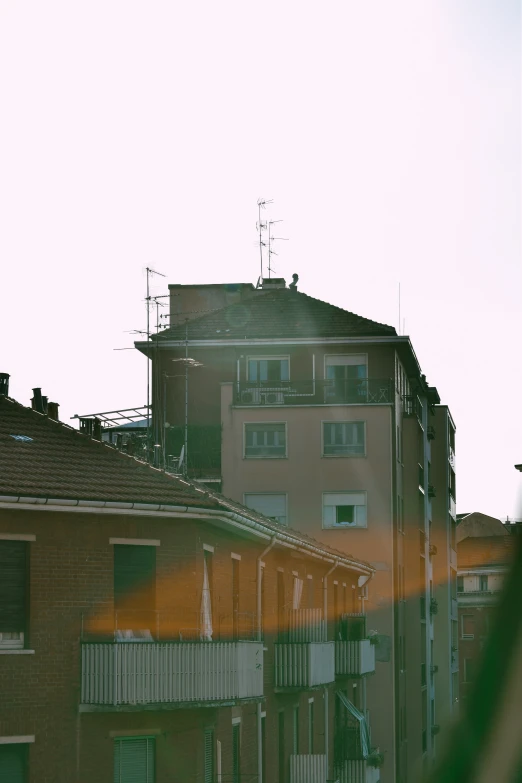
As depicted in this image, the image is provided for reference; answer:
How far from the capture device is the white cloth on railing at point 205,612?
20641mm

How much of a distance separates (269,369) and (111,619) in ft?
115

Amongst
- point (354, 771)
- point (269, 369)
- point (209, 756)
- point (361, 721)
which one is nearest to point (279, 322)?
point (269, 369)

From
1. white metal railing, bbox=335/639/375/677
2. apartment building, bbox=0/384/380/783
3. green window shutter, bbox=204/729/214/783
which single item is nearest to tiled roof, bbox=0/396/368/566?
apartment building, bbox=0/384/380/783

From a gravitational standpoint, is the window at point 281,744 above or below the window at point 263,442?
below

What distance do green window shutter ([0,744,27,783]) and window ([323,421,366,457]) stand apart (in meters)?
34.2

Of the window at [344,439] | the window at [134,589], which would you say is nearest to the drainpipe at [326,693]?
the window at [134,589]

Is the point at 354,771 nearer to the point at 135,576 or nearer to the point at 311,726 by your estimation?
the point at 311,726

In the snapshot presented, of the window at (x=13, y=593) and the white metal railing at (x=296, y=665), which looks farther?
the white metal railing at (x=296, y=665)

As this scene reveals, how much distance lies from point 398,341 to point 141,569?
114ft

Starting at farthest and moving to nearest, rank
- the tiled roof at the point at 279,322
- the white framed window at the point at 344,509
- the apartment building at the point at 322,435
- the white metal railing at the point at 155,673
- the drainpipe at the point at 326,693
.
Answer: the tiled roof at the point at 279,322 < the white framed window at the point at 344,509 < the apartment building at the point at 322,435 < the drainpipe at the point at 326,693 < the white metal railing at the point at 155,673

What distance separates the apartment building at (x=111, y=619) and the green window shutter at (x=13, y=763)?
19mm

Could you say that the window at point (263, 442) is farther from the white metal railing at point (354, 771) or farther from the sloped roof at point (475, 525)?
the sloped roof at point (475, 525)

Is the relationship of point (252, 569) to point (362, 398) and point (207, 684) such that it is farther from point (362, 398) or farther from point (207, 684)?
point (362, 398)

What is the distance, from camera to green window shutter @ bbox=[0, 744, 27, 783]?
57.9 ft
